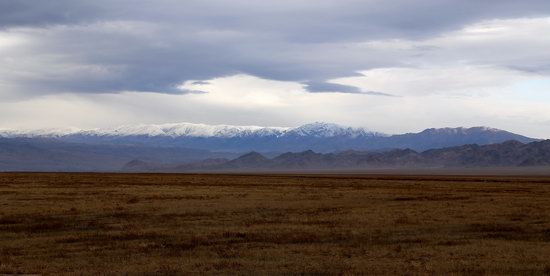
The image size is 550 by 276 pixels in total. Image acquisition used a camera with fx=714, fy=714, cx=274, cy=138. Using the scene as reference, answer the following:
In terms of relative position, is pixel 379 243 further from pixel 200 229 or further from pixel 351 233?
pixel 200 229

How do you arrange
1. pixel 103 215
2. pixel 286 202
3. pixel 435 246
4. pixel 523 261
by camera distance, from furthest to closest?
1. pixel 286 202
2. pixel 103 215
3. pixel 435 246
4. pixel 523 261

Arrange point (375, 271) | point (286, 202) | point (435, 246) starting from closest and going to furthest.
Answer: point (375, 271), point (435, 246), point (286, 202)

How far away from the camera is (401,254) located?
928 inches

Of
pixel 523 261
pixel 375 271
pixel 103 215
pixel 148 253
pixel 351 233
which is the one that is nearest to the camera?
pixel 375 271

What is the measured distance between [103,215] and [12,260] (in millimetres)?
15085

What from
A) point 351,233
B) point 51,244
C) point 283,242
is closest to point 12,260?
point 51,244

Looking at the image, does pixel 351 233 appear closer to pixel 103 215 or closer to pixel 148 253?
pixel 148 253

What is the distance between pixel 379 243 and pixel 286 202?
2304 cm

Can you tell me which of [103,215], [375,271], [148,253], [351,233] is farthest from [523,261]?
[103,215]

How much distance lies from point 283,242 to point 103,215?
46.5 ft

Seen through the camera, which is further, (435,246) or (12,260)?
(435,246)

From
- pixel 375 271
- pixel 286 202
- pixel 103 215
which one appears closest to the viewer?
pixel 375 271

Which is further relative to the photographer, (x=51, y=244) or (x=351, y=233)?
(x=351, y=233)

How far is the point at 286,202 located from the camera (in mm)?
49156
